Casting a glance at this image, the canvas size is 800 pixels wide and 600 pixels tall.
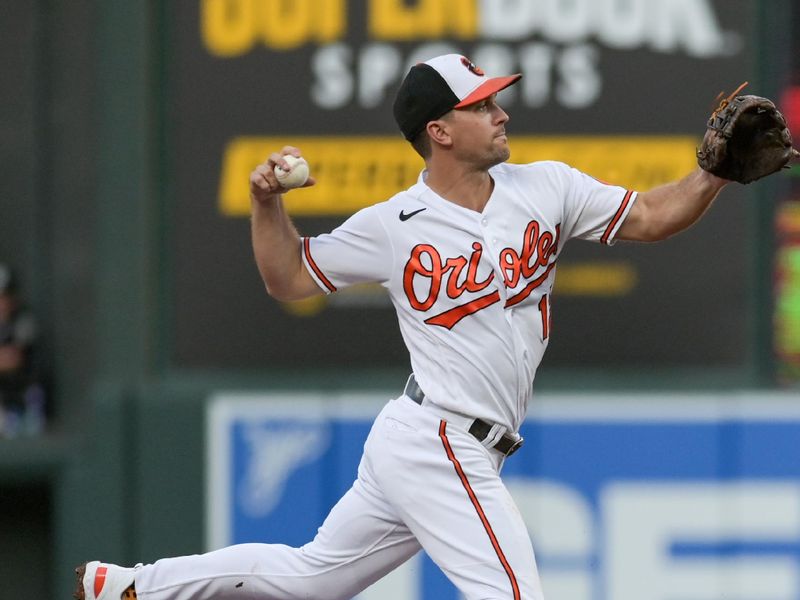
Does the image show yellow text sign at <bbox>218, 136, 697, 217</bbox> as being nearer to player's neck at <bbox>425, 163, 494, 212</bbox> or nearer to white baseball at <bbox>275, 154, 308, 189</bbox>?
A: player's neck at <bbox>425, 163, 494, 212</bbox>

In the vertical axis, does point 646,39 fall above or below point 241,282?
above

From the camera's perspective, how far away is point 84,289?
659 cm

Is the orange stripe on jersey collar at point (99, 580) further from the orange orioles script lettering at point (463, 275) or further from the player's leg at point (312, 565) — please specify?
the orange orioles script lettering at point (463, 275)

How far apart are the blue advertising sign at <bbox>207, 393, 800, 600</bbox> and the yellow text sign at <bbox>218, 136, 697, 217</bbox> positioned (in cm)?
76

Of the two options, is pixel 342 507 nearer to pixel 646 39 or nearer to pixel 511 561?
pixel 511 561

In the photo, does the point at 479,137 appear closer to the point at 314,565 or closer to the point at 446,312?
the point at 446,312

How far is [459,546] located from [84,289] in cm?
296

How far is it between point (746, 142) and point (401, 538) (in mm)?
1331

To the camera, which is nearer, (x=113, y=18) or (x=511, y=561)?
(x=511, y=561)

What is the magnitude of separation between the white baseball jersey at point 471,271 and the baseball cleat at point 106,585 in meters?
0.93

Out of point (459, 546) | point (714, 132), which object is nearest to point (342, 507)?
point (459, 546)

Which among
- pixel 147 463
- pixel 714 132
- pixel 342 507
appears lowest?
pixel 147 463

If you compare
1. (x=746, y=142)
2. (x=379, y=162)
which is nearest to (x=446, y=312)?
(x=746, y=142)

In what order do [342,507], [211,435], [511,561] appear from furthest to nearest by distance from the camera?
1. [211,435]
2. [342,507]
3. [511,561]
